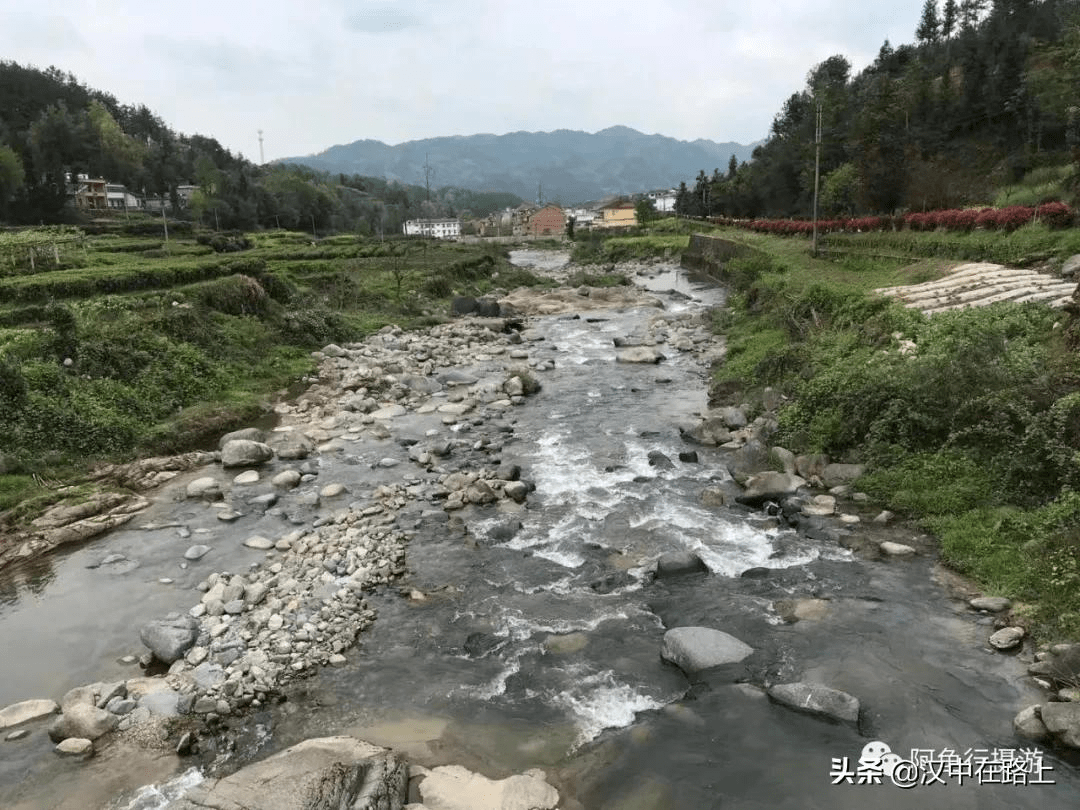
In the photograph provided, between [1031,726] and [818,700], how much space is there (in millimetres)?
2095

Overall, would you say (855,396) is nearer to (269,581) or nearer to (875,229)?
(269,581)

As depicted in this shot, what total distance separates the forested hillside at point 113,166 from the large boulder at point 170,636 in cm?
7009

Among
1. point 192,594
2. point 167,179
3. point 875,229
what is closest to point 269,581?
point 192,594

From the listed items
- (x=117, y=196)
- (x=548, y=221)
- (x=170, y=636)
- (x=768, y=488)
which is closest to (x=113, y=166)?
(x=117, y=196)

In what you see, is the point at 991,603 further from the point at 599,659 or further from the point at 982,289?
the point at 982,289

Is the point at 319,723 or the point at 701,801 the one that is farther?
the point at 319,723

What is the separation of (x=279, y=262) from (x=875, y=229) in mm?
35725

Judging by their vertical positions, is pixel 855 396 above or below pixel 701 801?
above

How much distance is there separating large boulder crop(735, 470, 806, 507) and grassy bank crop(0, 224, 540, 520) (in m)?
14.0

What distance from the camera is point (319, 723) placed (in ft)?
25.8

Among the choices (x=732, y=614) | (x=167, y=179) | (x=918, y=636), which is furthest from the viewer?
(x=167, y=179)

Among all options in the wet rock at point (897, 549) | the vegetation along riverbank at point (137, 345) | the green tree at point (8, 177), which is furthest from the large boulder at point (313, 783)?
the green tree at point (8, 177)

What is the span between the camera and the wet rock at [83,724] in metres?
7.83

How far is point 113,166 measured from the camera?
85.2 meters
